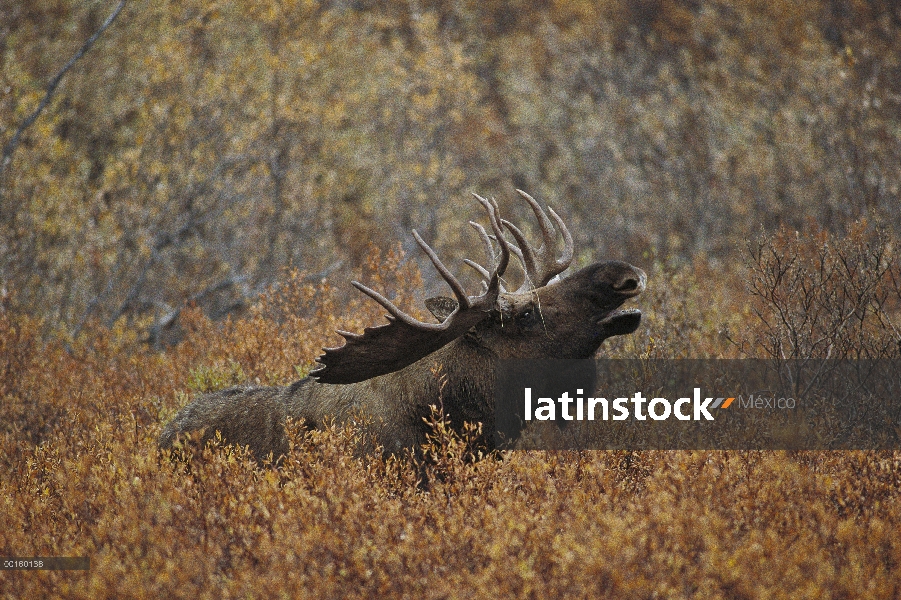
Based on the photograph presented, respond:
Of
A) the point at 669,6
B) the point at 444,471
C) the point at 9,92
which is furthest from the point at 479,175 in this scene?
the point at 444,471

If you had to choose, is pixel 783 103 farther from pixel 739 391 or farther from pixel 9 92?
pixel 9 92

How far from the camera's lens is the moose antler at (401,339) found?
498cm

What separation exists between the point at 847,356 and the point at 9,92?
876 centimetres

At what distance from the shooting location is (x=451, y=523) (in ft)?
13.4

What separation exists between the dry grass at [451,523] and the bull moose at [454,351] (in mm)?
262

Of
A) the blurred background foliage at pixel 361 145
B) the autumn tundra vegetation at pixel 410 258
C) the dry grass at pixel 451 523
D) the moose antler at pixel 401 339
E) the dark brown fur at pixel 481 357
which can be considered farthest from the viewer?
the blurred background foliage at pixel 361 145

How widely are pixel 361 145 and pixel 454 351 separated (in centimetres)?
1038

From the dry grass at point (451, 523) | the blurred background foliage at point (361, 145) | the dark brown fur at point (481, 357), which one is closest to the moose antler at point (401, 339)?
the dark brown fur at point (481, 357)

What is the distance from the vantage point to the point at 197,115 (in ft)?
41.3

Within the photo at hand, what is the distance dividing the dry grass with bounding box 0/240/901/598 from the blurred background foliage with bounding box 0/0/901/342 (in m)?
5.54

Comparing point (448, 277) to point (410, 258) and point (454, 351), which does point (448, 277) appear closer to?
point (454, 351)

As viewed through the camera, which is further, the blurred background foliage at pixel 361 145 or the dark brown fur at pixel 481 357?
the blurred background foliage at pixel 361 145

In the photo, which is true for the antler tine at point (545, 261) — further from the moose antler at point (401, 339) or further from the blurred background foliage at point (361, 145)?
the blurred background foliage at point (361, 145)

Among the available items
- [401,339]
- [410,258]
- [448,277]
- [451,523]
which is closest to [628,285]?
[448,277]
